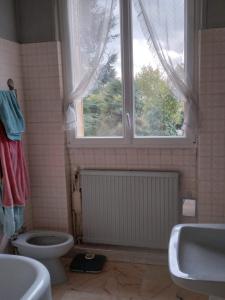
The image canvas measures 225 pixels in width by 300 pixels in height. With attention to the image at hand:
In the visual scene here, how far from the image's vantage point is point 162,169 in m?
2.61

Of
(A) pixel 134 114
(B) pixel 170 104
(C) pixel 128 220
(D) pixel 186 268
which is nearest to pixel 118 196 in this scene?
(C) pixel 128 220

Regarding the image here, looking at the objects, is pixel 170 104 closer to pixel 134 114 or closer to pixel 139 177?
pixel 134 114

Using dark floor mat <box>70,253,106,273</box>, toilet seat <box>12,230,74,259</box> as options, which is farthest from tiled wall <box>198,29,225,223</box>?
toilet seat <box>12,230,74,259</box>

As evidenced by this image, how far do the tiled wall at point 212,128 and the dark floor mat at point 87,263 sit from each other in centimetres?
89

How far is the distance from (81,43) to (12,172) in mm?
1136

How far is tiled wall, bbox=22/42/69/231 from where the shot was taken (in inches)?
103

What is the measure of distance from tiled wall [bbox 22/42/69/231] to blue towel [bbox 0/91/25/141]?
295 mm

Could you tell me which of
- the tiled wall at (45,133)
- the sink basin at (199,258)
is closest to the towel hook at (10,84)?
the tiled wall at (45,133)

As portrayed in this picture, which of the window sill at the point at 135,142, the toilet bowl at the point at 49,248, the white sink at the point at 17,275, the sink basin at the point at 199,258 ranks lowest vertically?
the toilet bowl at the point at 49,248

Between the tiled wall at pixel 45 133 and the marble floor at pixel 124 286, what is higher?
the tiled wall at pixel 45 133

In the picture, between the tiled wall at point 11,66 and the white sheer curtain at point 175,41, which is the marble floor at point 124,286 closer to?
the tiled wall at point 11,66

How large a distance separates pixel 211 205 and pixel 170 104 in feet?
2.76

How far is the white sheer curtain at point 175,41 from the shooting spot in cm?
234

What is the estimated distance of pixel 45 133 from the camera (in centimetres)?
272
